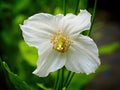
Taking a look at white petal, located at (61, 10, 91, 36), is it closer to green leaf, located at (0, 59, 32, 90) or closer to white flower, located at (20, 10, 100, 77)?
white flower, located at (20, 10, 100, 77)

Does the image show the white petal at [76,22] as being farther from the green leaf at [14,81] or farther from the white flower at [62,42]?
the green leaf at [14,81]

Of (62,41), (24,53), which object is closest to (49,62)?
(62,41)

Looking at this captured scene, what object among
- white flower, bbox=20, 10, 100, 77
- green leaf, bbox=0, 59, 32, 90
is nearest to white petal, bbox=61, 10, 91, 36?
white flower, bbox=20, 10, 100, 77

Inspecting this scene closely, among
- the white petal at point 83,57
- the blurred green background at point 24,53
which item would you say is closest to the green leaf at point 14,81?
the blurred green background at point 24,53

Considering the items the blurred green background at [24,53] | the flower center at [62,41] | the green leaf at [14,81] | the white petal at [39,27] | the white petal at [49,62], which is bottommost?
the blurred green background at [24,53]

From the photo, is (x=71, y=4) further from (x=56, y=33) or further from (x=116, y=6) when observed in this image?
(x=116, y=6)

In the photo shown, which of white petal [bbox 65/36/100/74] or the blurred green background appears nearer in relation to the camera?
white petal [bbox 65/36/100/74]
